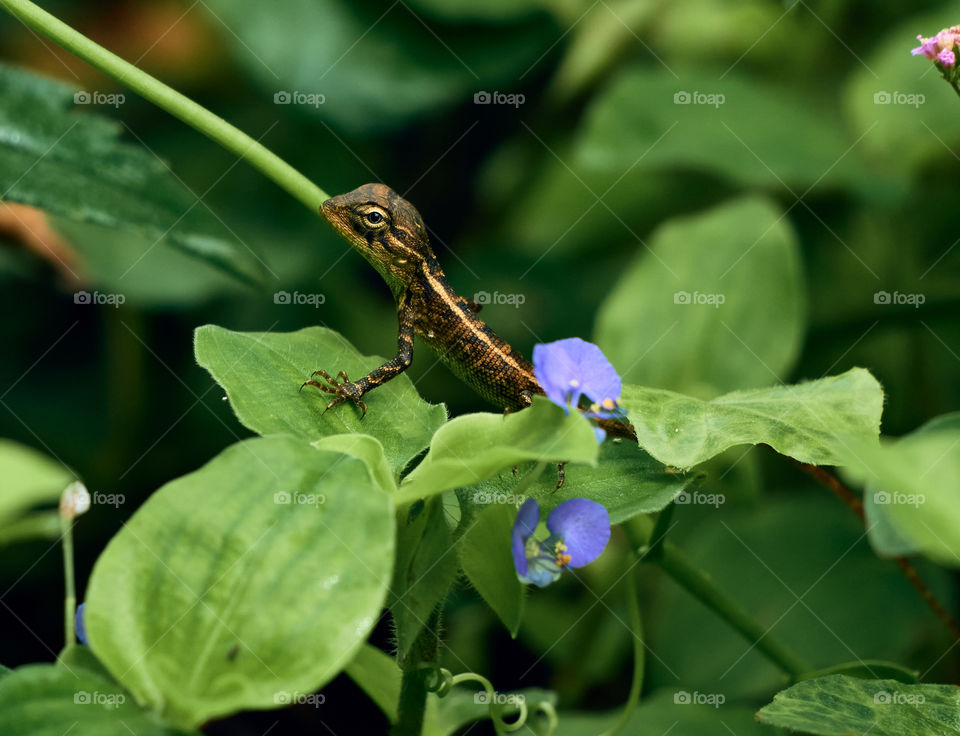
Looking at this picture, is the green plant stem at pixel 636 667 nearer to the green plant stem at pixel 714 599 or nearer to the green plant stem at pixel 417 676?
the green plant stem at pixel 714 599

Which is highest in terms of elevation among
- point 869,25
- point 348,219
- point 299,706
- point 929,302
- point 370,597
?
point 869,25

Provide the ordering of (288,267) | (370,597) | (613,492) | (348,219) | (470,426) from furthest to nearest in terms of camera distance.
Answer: (288,267)
(348,219)
(613,492)
(470,426)
(370,597)

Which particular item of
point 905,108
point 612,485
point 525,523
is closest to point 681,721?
point 612,485

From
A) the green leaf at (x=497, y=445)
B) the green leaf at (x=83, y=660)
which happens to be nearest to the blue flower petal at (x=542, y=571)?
the green leaf at (x=497, y=445)

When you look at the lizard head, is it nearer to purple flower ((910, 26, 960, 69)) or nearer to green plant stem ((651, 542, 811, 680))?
green plant stem ((651, 542, 811, 680))

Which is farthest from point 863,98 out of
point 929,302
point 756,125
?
point 929,302

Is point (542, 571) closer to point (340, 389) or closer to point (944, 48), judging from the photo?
point (340, 389)

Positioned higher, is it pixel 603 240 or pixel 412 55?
pixel 412 55

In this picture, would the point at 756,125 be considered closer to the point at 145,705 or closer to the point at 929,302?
the point at 929,302
